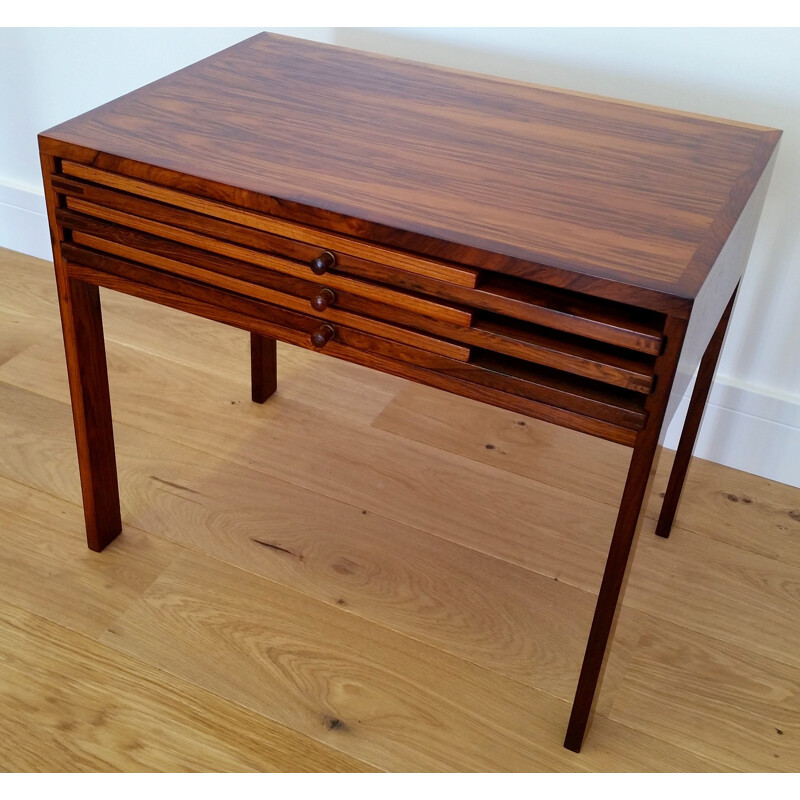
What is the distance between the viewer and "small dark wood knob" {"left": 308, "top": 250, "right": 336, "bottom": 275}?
991mm

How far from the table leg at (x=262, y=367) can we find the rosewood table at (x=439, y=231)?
37cm

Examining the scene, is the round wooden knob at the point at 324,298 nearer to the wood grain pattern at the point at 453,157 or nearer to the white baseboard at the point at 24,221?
the wood grain pattern at the point at 453,157

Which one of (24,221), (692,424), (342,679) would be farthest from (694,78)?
(24,221)

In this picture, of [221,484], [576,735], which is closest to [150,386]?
[221,484]

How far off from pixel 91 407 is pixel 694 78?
92 cm

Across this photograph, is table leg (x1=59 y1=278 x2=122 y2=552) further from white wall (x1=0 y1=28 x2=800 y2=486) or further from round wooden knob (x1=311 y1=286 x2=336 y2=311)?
white wall (x1=0 y1=28 x2=800 y2=486)

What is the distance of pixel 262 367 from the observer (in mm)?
1637

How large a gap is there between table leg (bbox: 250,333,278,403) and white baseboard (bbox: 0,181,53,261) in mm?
644

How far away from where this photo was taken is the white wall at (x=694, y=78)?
4.49 feet

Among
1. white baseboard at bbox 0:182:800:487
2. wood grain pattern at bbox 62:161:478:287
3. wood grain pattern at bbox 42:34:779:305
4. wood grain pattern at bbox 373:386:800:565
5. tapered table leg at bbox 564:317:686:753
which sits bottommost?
wood grain pattern at bbox 373:386:800:565

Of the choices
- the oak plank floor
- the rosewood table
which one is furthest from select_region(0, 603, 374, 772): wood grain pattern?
the rosewood table

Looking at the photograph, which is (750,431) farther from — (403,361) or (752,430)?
(403,361)

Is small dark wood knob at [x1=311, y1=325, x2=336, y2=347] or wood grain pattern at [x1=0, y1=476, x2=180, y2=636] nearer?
small dark wood knob at [x1=311, y1=325, x2=336, y2=347]

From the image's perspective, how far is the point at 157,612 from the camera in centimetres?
130
